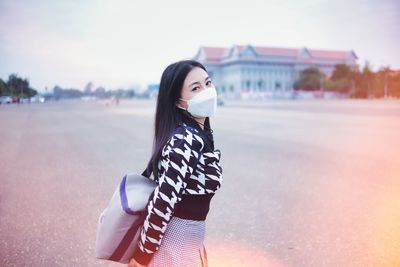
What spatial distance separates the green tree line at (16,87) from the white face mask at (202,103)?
373 centimetres

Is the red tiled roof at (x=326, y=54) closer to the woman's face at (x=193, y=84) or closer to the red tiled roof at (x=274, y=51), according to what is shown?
the red tiled roof at (x=274, y=51)

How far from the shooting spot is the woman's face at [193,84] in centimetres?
167

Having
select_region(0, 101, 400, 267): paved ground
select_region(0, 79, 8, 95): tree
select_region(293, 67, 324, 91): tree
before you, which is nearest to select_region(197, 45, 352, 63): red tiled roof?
select_region(293, 67, 324, 91): tree

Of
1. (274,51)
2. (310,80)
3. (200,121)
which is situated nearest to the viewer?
(200,121)

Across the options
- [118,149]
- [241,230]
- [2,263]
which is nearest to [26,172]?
[118,149]

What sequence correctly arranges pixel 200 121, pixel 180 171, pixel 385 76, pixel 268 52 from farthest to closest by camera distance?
pixel 268 52
pixel 385 76
pixel 200 121
pixel 180 171

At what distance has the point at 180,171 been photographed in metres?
1.49

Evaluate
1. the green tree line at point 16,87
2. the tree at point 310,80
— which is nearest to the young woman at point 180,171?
the green tree line at point 16,87

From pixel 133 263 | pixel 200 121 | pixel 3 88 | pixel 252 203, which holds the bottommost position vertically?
pixel 252 203

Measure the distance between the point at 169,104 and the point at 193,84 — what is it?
5.7 inches

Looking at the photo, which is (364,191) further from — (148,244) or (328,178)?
(148,244)

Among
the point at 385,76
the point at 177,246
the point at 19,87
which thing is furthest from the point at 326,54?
the point at 177,246

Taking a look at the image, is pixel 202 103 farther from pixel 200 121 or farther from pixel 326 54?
pixel 326 54

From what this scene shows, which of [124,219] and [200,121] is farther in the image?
[200,121]
